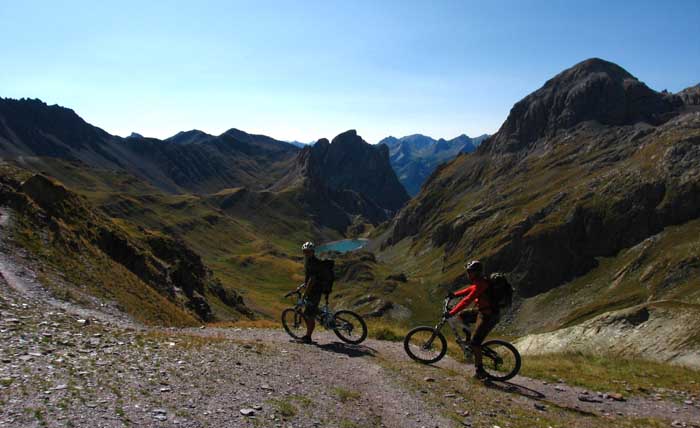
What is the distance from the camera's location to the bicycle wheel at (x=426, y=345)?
17984 mm

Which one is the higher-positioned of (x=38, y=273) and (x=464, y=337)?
(x=464, y=337)

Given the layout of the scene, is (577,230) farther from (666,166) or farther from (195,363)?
(195,363)

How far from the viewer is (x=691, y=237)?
118500 millimetres

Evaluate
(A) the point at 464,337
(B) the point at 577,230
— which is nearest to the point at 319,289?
(A) the point at 464,337

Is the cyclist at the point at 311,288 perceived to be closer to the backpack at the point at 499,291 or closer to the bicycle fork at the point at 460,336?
the bicycle fork at the point at 460,336

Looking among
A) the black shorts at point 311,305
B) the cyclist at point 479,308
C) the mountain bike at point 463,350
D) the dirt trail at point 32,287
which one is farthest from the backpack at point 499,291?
the dirt trail at point 32,287

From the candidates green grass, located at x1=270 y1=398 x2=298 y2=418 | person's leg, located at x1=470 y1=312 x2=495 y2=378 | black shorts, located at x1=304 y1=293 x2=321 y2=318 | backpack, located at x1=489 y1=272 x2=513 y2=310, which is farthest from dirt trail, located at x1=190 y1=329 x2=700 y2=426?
green grass, located at x1=270 y1=398 x2=298 y2=418

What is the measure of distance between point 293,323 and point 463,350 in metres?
7.97

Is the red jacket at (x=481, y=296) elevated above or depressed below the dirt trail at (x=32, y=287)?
above

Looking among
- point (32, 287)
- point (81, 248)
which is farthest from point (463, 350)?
point (81, 248)

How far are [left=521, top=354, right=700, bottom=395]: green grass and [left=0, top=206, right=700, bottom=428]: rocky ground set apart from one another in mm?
644

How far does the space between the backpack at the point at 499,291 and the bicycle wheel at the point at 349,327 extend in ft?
21.9

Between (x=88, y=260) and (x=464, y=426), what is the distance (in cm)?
2884

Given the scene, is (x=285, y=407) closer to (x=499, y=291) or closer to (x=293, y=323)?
(x=499, y=291)
